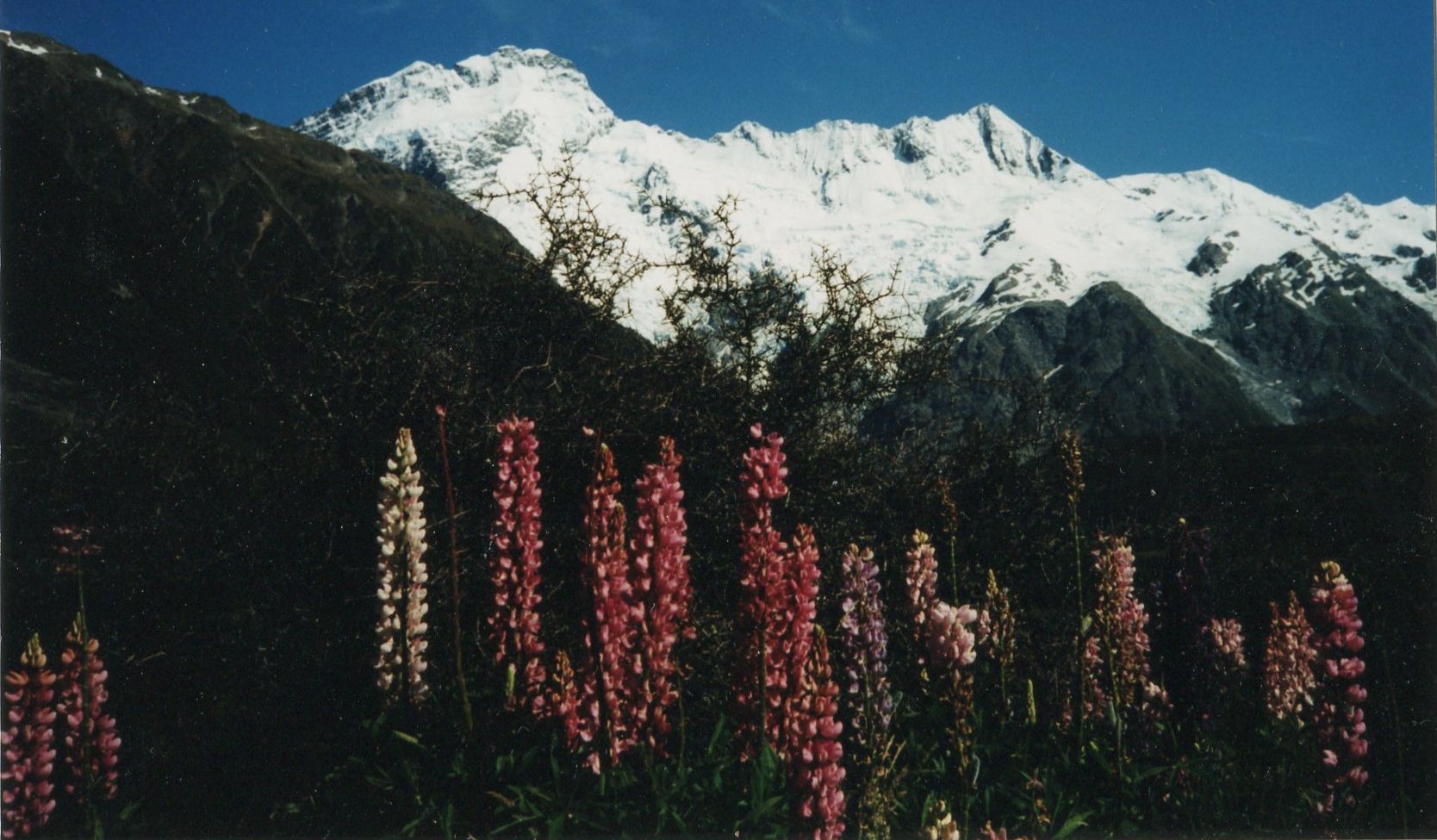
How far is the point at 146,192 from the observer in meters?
29.3

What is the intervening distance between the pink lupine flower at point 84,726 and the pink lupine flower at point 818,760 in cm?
316

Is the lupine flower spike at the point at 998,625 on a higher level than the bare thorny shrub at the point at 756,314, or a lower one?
lower

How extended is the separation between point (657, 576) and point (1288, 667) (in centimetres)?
458

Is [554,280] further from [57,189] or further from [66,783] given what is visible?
[57,189]

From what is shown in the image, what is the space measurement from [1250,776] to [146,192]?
33.8m

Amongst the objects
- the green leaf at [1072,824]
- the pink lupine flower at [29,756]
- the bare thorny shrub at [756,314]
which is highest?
the bare thorny shrub at [756,314]

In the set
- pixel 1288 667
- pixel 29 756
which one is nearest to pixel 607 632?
pixel 29 756

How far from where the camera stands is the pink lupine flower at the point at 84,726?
4.14 meters

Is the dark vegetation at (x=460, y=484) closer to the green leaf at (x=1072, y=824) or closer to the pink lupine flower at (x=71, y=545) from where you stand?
the green leaf at (x=1072, y=824)

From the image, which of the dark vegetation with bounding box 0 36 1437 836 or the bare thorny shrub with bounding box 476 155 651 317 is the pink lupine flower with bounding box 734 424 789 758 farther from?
the bare thorny shrub with bounding box 476 155 651 317

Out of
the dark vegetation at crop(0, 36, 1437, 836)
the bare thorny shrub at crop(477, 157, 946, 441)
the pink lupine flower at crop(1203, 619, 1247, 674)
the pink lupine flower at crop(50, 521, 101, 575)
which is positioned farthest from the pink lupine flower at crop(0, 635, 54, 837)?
the pink lupine flower at crop(1203, 619, 1247, 674)

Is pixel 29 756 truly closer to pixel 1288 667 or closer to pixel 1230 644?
pixel 1230 644

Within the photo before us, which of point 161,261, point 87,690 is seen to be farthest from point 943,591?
point 161,261

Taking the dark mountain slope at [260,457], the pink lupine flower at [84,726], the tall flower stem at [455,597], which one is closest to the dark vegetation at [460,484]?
the dark mountain slope at [260,457]
